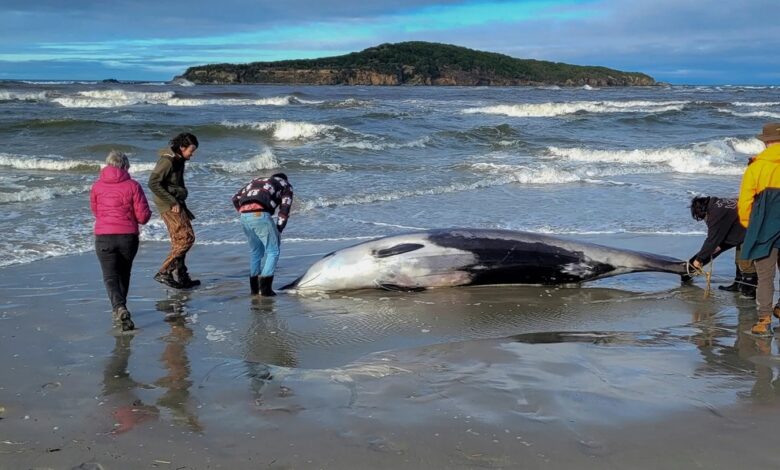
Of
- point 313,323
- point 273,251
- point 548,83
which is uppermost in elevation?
point 548,83

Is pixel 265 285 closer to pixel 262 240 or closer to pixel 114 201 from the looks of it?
pixel 262 240

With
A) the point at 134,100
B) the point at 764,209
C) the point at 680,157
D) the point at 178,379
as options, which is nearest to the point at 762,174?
the point at 764,209

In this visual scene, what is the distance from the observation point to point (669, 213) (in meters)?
13.9

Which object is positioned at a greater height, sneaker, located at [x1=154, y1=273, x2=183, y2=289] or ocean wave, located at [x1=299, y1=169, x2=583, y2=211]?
ocean wave, located at [x1=299, y1=169, x2=583, y2=211]

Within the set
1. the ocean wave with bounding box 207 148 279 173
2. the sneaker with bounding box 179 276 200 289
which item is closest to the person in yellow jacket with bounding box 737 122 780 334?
the sneaker with bounding box 179 276 200 289

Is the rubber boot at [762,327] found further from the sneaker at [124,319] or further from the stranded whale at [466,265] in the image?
the sneaker at [124,319]

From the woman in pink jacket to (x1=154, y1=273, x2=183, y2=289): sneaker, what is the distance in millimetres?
1430

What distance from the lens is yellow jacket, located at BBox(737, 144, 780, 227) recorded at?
252 inches

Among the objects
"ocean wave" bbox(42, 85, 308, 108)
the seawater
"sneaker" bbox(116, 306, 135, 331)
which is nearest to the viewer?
"sneaker" bbox(116, 306, 135, 331)

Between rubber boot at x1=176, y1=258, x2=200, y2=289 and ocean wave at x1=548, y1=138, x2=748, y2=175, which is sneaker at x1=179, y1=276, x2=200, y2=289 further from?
ocean wave at x1=548, y1=138, x2=748, y2=175

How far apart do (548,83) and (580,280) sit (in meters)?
139

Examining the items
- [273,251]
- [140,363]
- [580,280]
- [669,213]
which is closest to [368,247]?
[273,251]

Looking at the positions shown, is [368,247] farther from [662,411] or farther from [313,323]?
[662,411]

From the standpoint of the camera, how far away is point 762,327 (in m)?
6.59
